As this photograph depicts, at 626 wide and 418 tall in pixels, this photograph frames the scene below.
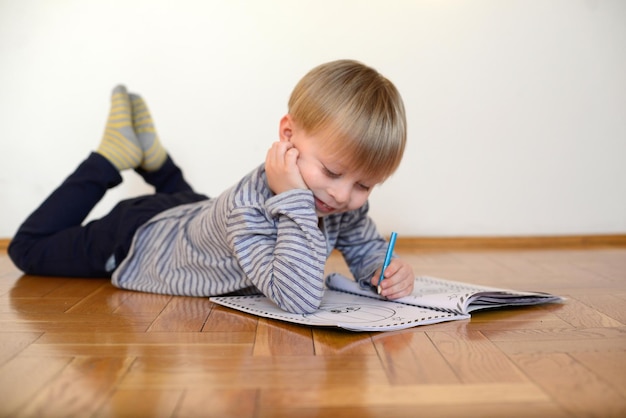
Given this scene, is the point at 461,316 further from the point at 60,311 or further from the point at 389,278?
the point at 60,311

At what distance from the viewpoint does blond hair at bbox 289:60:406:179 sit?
89cm

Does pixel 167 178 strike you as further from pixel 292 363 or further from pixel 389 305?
pixel 292 363

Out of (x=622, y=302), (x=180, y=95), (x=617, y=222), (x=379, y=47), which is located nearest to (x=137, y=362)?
(x=622, y=302)

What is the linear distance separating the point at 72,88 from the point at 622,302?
1581mm

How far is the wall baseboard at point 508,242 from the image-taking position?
188cm

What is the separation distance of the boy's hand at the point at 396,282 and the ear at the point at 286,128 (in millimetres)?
287

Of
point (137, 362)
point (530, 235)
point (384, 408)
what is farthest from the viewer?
point (530, 235)

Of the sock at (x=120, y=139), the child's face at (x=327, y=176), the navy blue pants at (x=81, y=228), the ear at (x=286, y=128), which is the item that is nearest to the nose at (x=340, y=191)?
the child's face at (x=327, y=176)

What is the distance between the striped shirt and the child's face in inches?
1.0

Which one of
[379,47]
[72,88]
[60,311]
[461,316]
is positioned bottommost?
[60,311]

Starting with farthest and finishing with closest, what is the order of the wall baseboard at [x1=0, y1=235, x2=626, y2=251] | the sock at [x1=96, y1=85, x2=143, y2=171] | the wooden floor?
1. the wall baseboard at [x1=0, y1=235, x2=626, y2=251]
2. the sock at [x1=96, y1=85, x2=143, y2=171]
3. the wooden floor

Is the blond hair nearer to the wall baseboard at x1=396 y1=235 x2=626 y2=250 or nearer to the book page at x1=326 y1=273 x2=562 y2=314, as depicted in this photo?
the book page at x1=326 y1=273 x2=562 y2=314

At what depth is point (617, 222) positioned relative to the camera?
193 cm

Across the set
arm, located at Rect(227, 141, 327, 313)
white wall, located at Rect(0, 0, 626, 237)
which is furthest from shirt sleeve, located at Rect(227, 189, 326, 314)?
white wall, located at Rect(0, 0, 626, 237)
